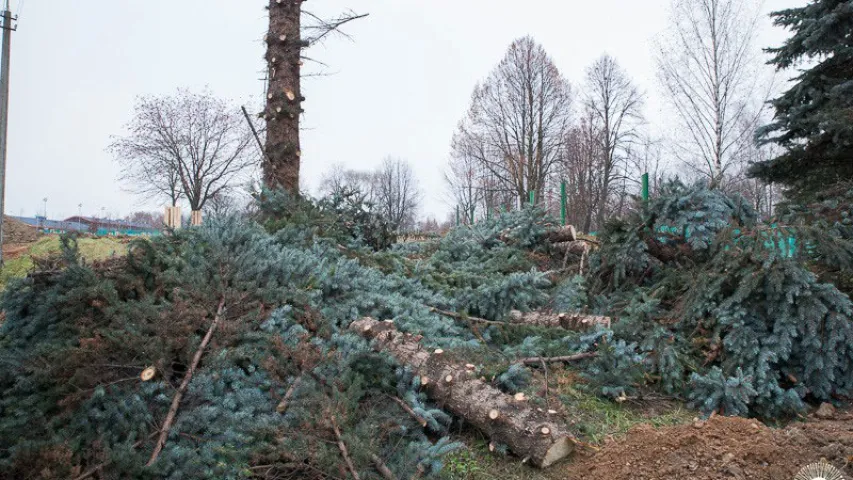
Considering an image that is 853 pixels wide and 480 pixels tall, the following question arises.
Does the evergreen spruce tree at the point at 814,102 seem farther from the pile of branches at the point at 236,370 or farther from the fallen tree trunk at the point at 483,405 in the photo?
the fallen tree trunk at the point at 483,405

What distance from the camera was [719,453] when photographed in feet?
8.68

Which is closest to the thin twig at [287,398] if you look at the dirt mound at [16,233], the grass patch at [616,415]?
the grass patch at [616,415]

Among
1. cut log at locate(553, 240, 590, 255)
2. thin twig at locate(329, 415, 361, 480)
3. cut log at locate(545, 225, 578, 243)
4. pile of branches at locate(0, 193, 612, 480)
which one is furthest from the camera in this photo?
cut log at locate(545, 225, 578, 243)

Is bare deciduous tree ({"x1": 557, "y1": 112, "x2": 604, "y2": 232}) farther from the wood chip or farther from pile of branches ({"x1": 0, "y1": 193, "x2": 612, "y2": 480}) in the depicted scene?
the wood chip

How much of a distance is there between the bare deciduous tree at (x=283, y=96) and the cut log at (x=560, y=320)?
12.7 feet

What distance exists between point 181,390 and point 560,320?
348 centimetres

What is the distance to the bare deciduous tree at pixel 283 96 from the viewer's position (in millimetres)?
7461

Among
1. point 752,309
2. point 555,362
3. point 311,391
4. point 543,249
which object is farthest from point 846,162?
point 311,391

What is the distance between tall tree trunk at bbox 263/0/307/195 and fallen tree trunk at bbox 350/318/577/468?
4.21 meters

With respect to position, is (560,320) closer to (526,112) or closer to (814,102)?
(814,102)

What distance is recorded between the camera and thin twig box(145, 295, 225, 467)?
104 inches

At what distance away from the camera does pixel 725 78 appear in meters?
17.3

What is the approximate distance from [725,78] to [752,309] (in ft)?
52.5

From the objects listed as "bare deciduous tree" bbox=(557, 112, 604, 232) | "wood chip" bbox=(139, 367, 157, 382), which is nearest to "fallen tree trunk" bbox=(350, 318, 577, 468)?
"wood chip" bbox=(139, 367, 157, 382)
